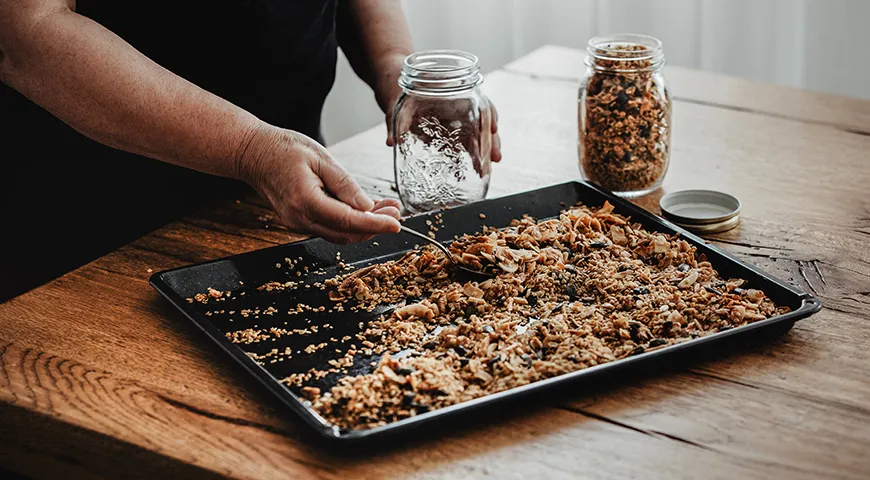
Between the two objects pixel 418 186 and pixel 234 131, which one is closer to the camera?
pixel 234 131

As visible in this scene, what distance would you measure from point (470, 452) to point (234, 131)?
0.58 meters

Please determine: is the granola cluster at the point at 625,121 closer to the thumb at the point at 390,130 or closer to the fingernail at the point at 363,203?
the thumb at the point at 390,130

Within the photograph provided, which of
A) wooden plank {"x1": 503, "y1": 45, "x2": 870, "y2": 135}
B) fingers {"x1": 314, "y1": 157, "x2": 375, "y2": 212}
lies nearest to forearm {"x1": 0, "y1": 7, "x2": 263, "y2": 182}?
fingers {"x1": 314, "y1": 157, "x2": 375, "y2": 212}

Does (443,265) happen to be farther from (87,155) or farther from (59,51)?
(87,155)

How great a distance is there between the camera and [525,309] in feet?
3.83

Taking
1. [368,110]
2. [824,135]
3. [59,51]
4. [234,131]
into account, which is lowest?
[368,110]

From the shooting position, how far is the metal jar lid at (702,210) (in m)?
1.40

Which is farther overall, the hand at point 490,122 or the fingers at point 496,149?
the fingers at point 496,149

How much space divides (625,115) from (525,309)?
1.42 feet

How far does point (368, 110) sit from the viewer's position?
339 cm

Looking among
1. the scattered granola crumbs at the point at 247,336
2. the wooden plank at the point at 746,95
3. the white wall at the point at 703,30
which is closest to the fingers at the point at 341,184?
the scattered granola crumbs at the point at 247,336

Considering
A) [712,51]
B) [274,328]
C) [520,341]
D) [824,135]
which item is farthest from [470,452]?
[712,51]

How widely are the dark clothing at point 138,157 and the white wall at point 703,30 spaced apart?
4.54 feet

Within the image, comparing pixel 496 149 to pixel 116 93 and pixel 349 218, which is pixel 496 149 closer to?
pixel 349 218
